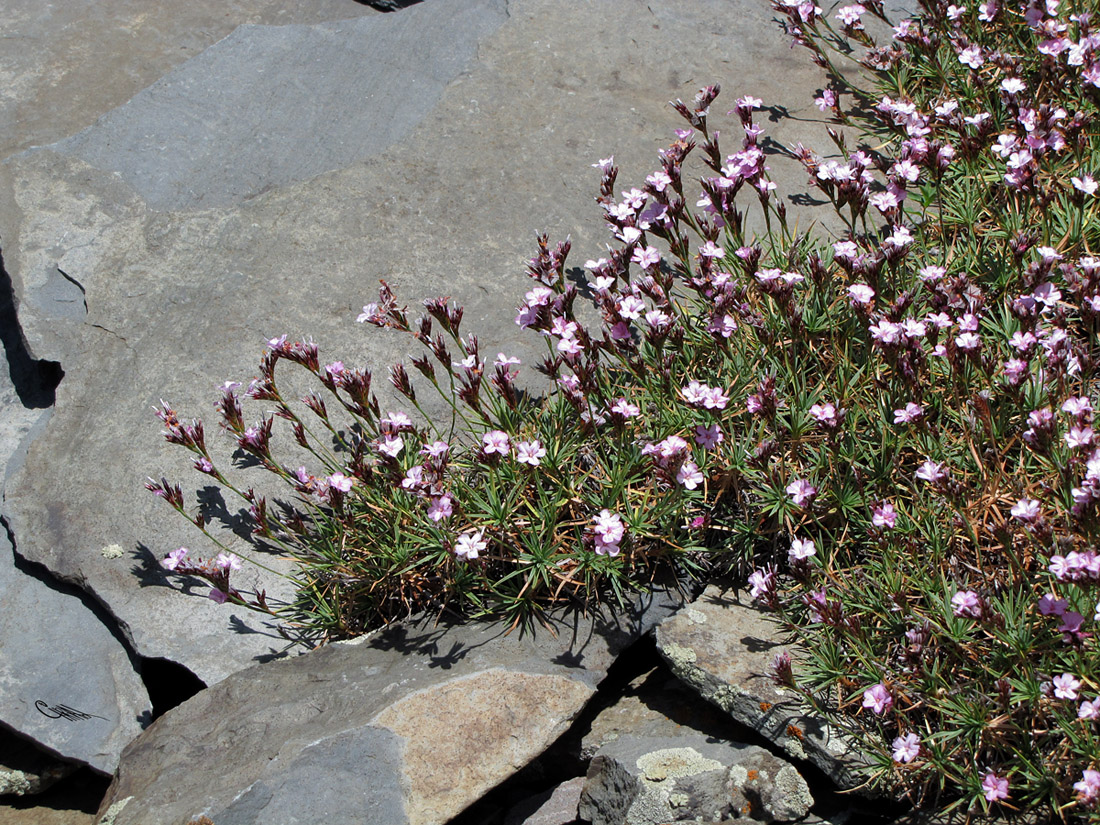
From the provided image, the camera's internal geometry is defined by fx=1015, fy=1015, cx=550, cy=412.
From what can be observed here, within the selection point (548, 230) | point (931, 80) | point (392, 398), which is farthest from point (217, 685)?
point (931, 80)

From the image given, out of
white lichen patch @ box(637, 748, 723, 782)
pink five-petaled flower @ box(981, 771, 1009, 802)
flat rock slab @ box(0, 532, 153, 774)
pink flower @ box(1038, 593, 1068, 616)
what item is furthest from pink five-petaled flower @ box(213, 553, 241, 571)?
pink flower @ box(1038, 593, 1068, 616)

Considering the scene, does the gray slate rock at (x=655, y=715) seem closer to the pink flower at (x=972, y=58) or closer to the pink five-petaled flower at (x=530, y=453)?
the pink five-petaled flower at (x=530, y=453)

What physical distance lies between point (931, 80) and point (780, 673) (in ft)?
12.2

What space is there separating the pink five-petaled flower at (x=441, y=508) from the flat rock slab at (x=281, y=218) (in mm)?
892

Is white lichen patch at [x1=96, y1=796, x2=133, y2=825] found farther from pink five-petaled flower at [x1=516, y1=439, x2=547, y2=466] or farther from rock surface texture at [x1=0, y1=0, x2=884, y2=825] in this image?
pink five-petaled flower at [x1=516, y1=439, x2=547, y2=466]

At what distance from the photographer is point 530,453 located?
11.2ft

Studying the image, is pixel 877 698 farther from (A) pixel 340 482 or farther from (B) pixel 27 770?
(B) pixel 27 770

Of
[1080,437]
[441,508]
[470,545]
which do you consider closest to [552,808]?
[470,545]

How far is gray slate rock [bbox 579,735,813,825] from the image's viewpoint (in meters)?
2.98

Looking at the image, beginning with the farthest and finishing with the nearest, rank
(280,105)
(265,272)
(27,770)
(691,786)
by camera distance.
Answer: (280,105) → (265,272) → (27,770) → (691,786)

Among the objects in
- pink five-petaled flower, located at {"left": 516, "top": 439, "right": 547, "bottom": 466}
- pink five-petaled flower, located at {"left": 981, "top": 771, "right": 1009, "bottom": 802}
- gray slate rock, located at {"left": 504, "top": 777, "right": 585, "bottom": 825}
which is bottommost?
gray slate rock, located at {"left": 504, "top": 777, "right": 585, "bottom": 825}

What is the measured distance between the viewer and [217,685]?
3.53 meters
